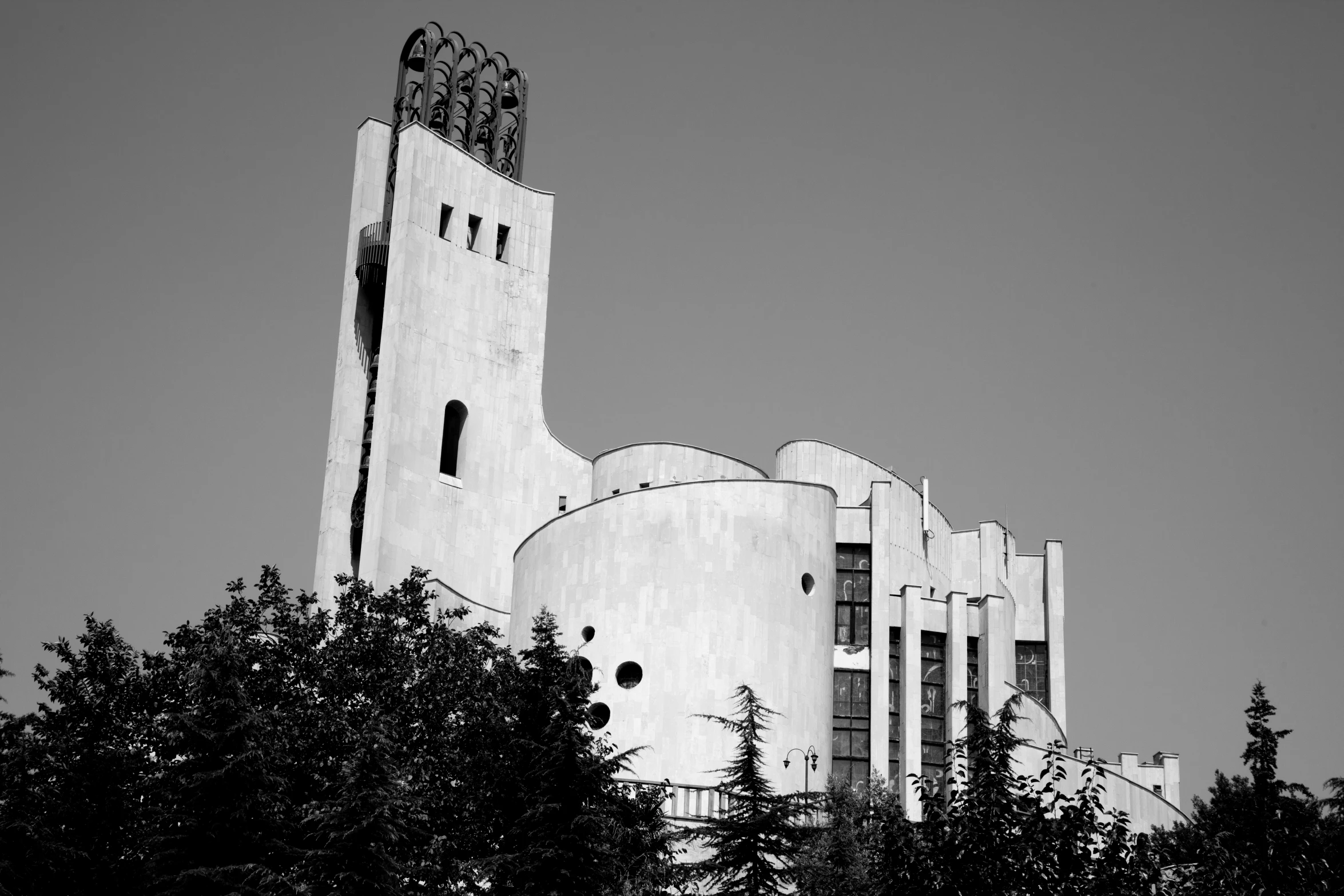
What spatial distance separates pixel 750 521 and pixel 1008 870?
2455 centimetres

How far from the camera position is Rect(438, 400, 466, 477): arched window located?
49.6 meters

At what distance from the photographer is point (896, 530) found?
48156 millimetres

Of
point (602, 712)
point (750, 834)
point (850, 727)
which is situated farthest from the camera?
point (850, 727)

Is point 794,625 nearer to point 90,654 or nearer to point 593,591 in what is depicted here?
point 593,591

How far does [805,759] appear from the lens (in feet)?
136

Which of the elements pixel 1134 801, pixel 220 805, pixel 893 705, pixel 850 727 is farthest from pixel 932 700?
pixel 220 805

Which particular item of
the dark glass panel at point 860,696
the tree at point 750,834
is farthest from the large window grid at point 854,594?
the tree at point 750,834

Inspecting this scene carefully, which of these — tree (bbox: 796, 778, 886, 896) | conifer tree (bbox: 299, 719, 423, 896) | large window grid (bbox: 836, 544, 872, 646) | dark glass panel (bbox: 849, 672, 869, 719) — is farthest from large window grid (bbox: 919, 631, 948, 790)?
conifer tree (bbox: 299, 719, 423, 896)

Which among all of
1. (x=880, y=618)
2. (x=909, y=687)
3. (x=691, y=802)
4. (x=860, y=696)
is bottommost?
(x=691, y=802)

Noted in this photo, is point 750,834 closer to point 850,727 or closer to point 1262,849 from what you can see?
point 1262,849

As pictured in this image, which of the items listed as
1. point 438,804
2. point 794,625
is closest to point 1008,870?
point 438,804

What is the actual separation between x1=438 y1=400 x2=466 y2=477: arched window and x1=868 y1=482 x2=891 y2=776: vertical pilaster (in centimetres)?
1195

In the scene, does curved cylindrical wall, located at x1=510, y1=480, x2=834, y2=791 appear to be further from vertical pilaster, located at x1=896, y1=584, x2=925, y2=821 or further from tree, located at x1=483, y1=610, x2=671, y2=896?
tree, located at x1=483, y1=610, x2=671, y2=896

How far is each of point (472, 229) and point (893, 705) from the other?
61.4 ft
